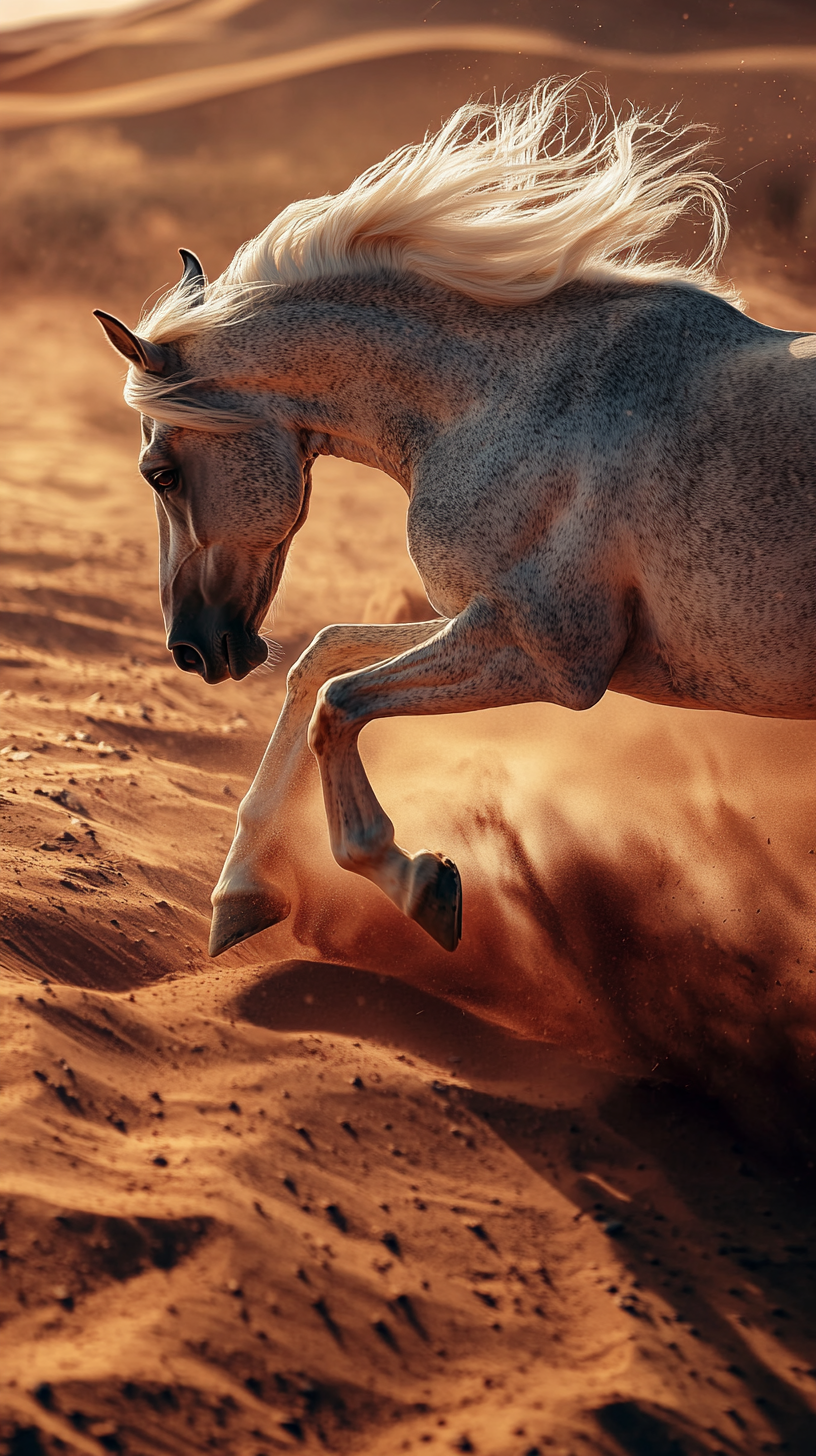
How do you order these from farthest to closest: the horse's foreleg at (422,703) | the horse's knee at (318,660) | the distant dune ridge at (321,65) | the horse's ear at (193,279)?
the distant dune ridge at (321,65), the horse's knee at (318,660), the horse's ear at (193,279), the horse's foreleg at (422,703)

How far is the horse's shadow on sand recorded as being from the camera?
2.15 metres

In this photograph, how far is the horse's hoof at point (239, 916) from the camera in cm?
342

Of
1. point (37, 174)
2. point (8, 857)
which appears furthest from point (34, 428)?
point (8, 857)

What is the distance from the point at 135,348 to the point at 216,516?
49 centimetres

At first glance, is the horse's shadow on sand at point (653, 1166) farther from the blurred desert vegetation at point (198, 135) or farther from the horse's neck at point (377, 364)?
the blurred desert vegetation at point (198, 135)

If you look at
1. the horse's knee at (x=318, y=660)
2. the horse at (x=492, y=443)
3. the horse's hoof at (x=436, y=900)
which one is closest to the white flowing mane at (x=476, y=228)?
the horse at (x=492, y=443)

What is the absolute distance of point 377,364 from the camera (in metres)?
3.02

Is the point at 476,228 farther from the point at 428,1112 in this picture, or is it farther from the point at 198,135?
the point at 198,135

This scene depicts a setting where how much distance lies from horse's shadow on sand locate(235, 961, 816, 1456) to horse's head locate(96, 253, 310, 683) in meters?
1.09

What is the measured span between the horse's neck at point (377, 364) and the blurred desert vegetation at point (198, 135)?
10.6m

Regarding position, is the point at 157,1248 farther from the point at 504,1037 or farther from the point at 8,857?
the point at 8,857

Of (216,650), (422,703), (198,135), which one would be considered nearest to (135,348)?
(216,650)

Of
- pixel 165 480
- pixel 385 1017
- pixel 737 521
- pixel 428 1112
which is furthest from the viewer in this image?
pixel 385 1017

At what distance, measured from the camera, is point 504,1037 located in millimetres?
3391
